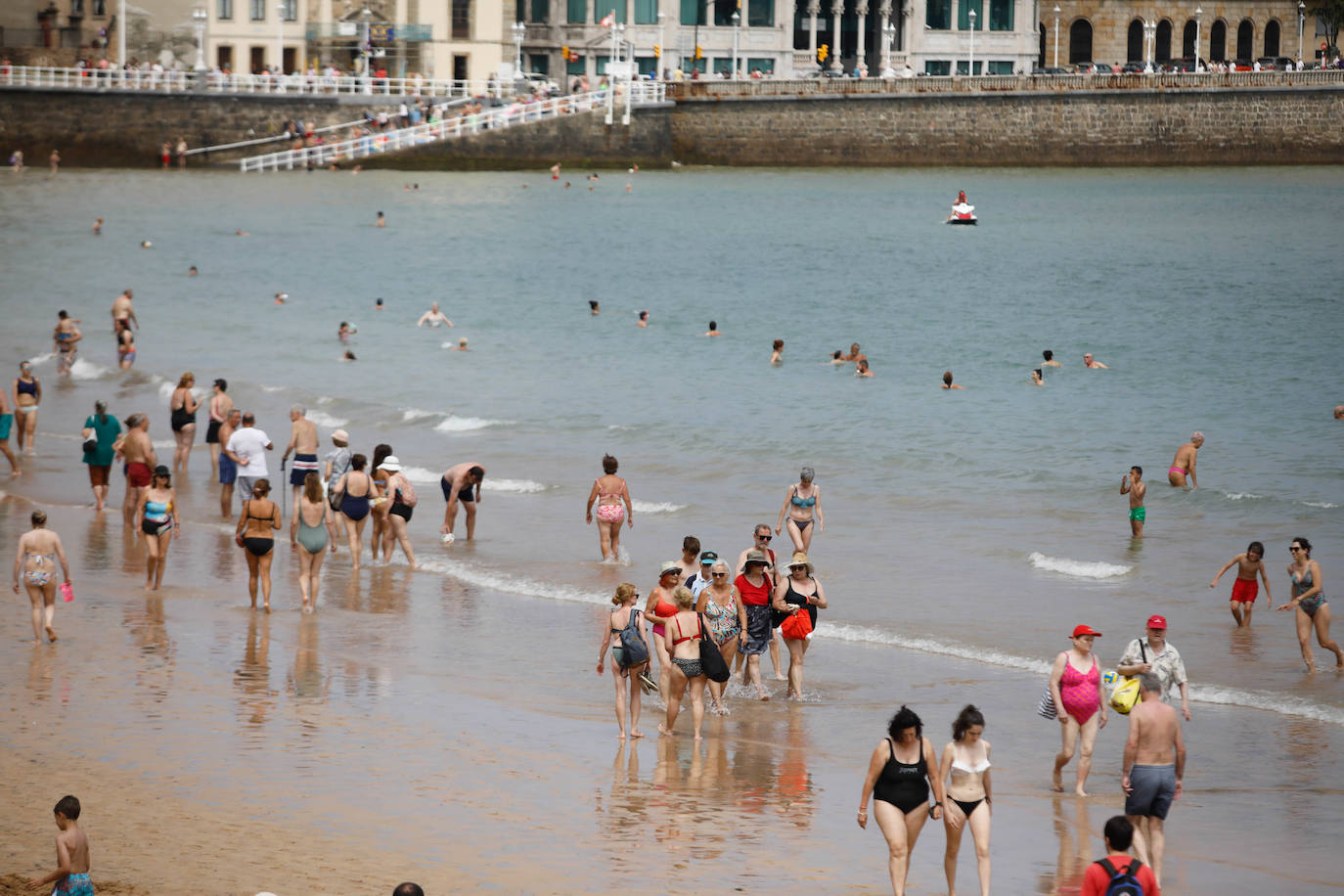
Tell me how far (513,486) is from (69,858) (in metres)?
14.3

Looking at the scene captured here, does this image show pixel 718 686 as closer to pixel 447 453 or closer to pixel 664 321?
pixel 447 453

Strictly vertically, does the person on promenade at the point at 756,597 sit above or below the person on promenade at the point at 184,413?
below

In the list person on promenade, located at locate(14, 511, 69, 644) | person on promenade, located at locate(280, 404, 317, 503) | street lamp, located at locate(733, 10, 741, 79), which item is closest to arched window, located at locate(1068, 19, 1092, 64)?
street lamp, located at locate(733, 10, 741, 79)

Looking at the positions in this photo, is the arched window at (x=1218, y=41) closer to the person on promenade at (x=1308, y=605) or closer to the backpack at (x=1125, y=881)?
the person on promenade at (x=1308, y=605)

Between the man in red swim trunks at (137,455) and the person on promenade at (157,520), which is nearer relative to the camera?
the person on promenade at (157,520)

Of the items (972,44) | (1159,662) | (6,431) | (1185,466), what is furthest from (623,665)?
(972,44)

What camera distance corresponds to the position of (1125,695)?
10.5m

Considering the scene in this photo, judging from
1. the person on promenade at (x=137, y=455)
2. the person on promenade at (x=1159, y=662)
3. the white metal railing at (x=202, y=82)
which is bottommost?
the person on promenade at (x=1159, y=662)

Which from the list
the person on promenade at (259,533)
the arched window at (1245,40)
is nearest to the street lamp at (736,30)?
the arched window at (1245,40)

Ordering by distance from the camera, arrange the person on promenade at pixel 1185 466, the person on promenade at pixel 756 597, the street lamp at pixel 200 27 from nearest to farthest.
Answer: the person on promenade at pixel 756 597 < the person on promenade at pixel 1185 466 < the street lamp at pixel 200 27

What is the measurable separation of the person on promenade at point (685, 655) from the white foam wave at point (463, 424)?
16.4 meters

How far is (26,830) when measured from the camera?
959 cm

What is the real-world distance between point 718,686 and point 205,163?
64.5 m

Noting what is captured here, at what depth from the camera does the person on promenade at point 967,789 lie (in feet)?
28.8
